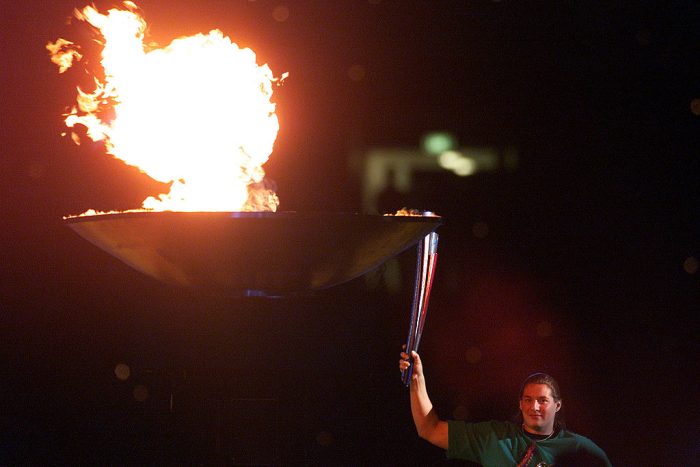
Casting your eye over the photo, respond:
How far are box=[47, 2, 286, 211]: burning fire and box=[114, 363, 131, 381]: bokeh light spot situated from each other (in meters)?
0.98

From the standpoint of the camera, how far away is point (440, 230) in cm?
284

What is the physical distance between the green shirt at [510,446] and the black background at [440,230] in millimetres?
205

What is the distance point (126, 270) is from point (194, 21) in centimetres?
93

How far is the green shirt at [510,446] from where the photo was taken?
2.58 meters

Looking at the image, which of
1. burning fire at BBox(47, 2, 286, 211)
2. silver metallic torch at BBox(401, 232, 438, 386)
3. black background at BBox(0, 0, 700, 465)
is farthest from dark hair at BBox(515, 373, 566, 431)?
burning fire at BBox(47, 2, 286, 211)

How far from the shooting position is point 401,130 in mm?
2877

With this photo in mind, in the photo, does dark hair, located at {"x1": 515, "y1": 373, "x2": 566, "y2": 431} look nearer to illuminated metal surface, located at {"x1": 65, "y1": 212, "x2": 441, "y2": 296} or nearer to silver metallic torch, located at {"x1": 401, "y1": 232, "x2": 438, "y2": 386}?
silver metallic torch, located at {"x1": 401, "y1": 232, "x2": 438, "y2": 386}

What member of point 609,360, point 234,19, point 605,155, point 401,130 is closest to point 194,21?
point 234,19

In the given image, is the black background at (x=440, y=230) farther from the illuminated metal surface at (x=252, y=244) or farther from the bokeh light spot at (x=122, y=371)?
the illuminated metal surface at (x=252, y=244)

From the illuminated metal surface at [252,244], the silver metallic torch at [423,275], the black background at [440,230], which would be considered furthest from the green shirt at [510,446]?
the illuminated metal surface at [252,244]

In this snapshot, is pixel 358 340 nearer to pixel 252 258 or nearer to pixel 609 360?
pixel 609 360

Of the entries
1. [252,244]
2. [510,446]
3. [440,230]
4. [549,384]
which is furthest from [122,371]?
[252,244]

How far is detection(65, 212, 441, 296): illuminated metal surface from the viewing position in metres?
1.29

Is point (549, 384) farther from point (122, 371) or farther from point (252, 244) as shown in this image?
point (252, 244)
